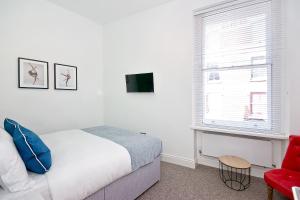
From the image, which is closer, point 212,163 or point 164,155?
point 212,163

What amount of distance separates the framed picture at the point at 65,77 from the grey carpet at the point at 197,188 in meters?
2.57

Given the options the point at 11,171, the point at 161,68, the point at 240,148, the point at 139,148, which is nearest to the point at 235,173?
the point at 240,148

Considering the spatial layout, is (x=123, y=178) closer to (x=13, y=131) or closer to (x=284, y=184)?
(x=13, y=131)

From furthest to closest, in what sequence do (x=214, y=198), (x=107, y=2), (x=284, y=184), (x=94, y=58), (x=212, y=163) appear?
(x=94, y=58)
(x=107, y=2)
(x=212, y=163)
(x=214, y=198)
(x=284, y=184)

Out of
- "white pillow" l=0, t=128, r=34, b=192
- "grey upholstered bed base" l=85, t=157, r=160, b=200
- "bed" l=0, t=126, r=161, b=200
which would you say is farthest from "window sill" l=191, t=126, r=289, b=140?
"white pillow" l=0, t=128, r=34, b=192

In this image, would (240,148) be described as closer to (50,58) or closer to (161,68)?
(161,68)

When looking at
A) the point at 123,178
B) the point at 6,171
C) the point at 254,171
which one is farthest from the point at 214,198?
the point at 6,171

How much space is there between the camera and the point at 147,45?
11.3ft

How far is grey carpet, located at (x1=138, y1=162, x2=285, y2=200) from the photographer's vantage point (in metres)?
2.09

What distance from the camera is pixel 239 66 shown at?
8.71 ft

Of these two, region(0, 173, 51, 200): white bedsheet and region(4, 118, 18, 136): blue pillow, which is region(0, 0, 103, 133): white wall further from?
region(0, 173, 51, 200): white bedsheet

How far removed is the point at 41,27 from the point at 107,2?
4.33 feet

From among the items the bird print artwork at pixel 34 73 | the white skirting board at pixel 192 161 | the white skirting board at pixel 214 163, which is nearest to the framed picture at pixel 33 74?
the bird print artwork at pixel 34 73

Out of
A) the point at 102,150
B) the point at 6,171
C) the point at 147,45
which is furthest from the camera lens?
the point at 147,45
